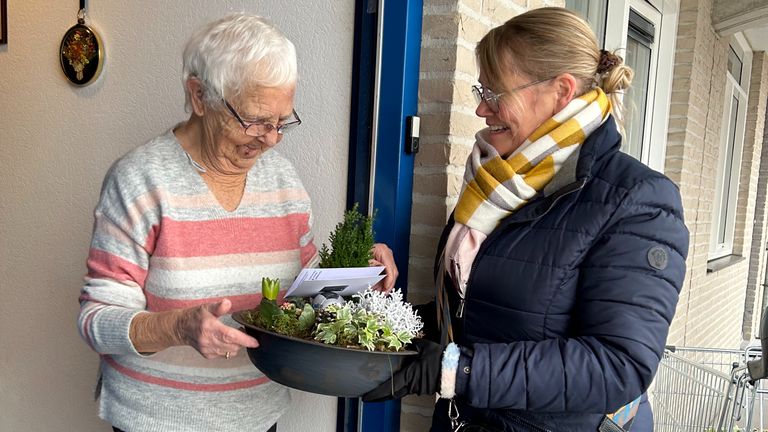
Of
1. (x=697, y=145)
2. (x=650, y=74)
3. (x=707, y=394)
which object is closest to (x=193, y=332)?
(x=707, y=394)

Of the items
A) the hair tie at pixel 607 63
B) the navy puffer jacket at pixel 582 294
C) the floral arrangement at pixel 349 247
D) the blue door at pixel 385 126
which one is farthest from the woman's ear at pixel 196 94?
the hair tie at pixel 607 63

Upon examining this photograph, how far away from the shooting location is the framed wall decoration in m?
2.53

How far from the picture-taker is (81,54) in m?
2.31

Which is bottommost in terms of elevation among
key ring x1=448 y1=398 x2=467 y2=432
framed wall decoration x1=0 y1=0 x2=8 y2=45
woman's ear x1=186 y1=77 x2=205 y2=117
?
key ring x1=448 y1=398 x2=467 y2=432

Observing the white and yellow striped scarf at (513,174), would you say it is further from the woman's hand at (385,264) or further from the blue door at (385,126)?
the blue door at (385,126)

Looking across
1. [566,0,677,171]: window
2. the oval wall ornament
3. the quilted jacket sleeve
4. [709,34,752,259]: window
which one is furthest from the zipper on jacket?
[709,34,752,259]: window

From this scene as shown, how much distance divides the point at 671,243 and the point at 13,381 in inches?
106

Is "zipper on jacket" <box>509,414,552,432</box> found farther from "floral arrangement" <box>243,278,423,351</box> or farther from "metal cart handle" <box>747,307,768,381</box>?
"metal cart handle" <box>747,307,768,381</box>

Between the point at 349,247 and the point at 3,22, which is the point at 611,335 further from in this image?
the point at 3,22

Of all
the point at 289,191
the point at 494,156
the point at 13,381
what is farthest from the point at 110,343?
the point at 13,381

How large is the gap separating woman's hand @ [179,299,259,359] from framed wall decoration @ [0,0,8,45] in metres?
2.05

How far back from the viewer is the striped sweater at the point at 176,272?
1.31 m

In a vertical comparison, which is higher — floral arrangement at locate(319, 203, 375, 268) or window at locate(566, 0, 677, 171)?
window at locate(566, 0, 677, 171)

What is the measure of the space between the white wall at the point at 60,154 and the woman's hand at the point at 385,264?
45 cm
